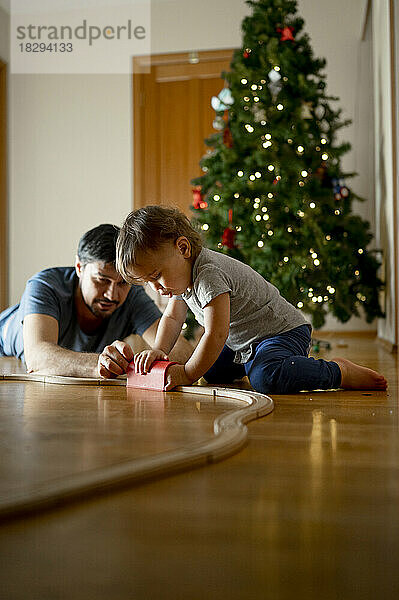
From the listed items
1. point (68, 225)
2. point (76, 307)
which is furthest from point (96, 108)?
point (76, 307)

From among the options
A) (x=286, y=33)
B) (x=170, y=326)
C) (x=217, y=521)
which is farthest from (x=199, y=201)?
(x=217, y=521)

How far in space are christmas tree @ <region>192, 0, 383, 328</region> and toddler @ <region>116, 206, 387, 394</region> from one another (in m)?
1.43

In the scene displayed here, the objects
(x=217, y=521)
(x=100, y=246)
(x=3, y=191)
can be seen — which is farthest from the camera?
(x=3, y=191)

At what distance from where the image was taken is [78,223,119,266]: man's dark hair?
189cm

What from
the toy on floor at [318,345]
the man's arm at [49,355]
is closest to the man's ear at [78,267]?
the man's arm at [49,355]

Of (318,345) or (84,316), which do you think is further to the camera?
(318,345)

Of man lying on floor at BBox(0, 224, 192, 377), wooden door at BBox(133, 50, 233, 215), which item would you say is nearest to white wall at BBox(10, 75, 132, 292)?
wooden door at BBox(133, 50, 233, 215)

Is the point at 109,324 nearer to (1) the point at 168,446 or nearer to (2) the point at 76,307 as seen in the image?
(2) the point at 76,307

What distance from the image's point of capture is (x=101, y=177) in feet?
17.8

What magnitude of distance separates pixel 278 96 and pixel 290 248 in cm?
77

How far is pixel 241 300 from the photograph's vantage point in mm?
1702

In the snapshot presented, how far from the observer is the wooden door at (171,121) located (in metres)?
5.19

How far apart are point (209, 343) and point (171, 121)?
4049 millimetres

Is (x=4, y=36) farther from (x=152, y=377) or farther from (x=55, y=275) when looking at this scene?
(x=152, y=377)
